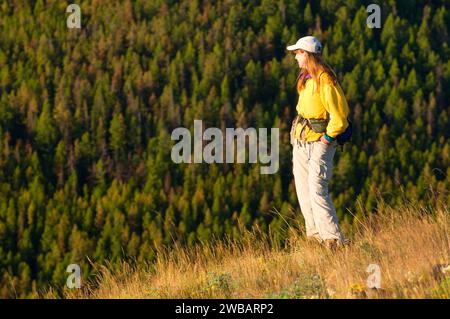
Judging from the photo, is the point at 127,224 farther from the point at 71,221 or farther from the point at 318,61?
the point at 318,61

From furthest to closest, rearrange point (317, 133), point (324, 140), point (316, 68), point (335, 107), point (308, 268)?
point (317, 133) → point (324, 140) → point (316, 68) → point (335, 107) → point (308, 268)

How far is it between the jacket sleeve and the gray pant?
325mm

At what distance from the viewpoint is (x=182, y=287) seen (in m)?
8.83

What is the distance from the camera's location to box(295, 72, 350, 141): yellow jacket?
988cm

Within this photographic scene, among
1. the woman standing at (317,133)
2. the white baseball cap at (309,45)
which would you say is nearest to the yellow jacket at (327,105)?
the woman standing at (317,133)

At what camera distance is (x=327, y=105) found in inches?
392

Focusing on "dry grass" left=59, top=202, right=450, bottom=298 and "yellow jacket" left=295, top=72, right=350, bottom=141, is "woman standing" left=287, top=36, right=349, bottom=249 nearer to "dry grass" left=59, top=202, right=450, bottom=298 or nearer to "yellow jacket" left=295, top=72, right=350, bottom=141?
"yellow jacket" left=295, top=72, right=350, bottom=141

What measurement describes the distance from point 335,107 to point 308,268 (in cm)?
186

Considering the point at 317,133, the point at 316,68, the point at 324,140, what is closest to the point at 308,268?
the point at 324,140

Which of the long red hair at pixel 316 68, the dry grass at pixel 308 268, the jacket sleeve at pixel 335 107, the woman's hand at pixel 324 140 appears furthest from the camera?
the woman's hand at pixel 324 140

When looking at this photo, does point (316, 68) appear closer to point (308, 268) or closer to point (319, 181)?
point (319, 181)

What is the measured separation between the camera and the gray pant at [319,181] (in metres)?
10.1

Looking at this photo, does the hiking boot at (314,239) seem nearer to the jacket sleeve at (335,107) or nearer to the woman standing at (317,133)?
the woman standing at (317,133)

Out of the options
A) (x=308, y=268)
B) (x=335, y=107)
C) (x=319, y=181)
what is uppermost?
(x=335, y=107)
